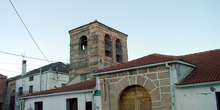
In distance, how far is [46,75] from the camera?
32.2 m

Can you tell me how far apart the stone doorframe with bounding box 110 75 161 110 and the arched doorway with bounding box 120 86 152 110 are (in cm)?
30

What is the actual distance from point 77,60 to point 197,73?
46.9 ft

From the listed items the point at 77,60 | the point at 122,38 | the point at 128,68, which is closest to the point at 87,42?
the point at 77,60

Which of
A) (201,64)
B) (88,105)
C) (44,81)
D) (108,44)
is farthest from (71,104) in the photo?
(44,81)

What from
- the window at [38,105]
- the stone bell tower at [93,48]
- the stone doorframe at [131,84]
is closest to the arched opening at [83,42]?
the stone bell tower at [93,48]

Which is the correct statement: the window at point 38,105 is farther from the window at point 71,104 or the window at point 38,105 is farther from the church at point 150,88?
the window at point 71,104

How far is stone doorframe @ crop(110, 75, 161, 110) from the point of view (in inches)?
426

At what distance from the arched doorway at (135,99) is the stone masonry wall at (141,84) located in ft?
0.96

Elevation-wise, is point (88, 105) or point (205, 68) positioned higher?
point (205, 68)

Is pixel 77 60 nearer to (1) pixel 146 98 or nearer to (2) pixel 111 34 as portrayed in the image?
(2) pixel 111 34

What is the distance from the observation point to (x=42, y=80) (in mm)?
32250

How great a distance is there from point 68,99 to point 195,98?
830 cm

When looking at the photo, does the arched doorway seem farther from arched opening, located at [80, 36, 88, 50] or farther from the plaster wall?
arched opening, located at [80, 36, 88, 50]

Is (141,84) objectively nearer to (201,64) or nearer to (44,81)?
(201,64)
